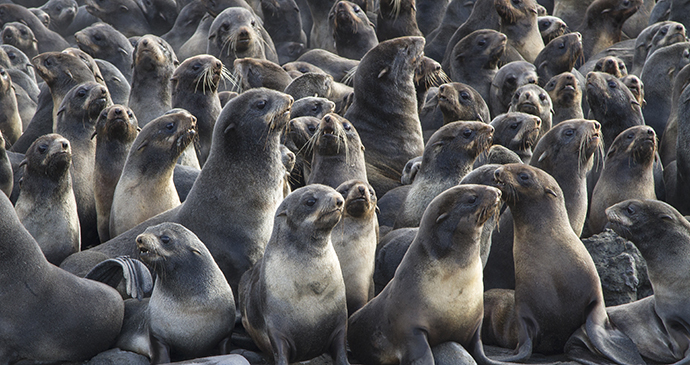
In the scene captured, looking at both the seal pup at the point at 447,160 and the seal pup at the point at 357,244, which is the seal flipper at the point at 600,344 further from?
the seal pup at the point at 447,160

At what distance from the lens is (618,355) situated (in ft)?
16.1

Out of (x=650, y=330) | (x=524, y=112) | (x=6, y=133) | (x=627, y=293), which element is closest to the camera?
(x=650, y=330)

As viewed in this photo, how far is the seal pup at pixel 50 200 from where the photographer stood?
20.9 ft

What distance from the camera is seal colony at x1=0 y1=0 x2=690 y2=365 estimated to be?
493 centimetres

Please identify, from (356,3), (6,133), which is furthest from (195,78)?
(356,3)

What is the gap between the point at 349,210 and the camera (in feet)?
18.8

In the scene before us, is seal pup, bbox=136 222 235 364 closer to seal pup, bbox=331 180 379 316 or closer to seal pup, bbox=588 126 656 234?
seal pup, bbox=331 180 379 316

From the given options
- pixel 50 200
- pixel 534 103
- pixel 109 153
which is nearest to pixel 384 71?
pixel 534 103

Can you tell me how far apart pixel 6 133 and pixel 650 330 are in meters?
7.14

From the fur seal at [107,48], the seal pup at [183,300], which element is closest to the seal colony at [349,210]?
the seal pup at [183,300]

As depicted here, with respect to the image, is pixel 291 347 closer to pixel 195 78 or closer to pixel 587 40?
pixel 195 78

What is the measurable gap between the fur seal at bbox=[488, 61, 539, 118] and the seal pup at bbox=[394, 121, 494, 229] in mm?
2545

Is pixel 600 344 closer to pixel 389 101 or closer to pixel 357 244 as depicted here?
pixel 357 244

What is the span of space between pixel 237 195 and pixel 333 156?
115 centimetres
